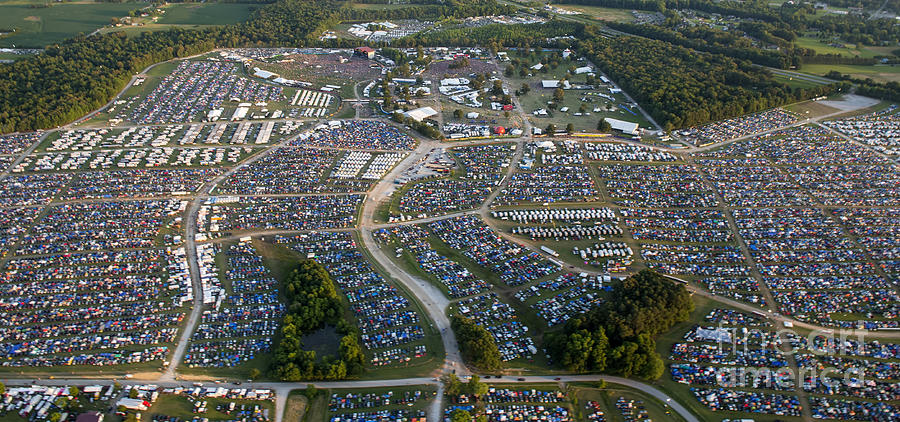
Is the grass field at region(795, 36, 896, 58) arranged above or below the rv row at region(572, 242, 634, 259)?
above

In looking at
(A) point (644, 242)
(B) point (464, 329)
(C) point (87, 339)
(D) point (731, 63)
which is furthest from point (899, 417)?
(D) point (731, 63)

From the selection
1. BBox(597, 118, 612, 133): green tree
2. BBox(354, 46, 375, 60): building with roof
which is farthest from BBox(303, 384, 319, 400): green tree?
BBox(354, 46, 375, 60): building with roof

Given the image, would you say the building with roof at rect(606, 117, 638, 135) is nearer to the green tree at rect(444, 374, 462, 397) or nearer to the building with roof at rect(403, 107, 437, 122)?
the building with roof at rect(403, 107, 437, 122)

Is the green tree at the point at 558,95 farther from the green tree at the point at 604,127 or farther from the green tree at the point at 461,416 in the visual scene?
the green tree at the point at 461,416

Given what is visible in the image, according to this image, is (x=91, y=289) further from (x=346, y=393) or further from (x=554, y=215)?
(x=554, y=215)

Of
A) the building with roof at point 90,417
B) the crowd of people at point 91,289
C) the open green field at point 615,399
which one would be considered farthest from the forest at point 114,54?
the open green field at point 615,399

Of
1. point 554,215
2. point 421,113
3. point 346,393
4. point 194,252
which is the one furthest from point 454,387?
point 421,113
